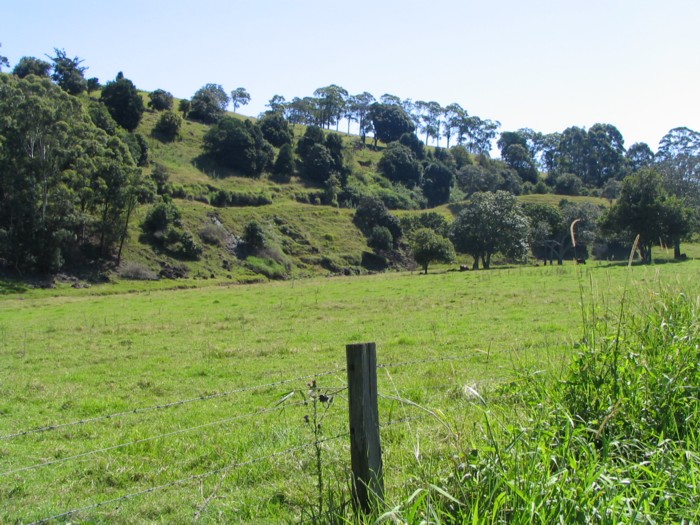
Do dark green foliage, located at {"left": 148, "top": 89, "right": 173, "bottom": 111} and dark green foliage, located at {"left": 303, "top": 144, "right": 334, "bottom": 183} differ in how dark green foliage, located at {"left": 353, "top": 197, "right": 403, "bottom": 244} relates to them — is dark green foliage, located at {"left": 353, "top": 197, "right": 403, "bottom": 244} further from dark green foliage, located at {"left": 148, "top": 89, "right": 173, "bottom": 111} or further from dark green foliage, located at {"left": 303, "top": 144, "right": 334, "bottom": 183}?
dark green foliage, located at {"left": 148, "top": 89, "right": 173, "bottom": 111}

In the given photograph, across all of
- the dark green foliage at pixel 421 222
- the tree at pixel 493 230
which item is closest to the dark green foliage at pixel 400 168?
the dark green foliage at pixel 421 222

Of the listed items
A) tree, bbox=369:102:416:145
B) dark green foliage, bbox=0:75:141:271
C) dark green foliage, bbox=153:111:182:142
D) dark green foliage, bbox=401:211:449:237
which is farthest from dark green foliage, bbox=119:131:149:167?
tree, bbox=369:102:416:145

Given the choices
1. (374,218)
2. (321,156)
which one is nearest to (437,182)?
(321,156)

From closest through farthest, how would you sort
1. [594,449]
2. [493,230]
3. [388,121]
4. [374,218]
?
[594,449]
[493,230]
[374,218]
[388,121]

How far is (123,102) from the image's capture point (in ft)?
291

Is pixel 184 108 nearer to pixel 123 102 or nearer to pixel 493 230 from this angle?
pixel 123 102

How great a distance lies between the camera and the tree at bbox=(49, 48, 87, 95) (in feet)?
301

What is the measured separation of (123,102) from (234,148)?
728 inches

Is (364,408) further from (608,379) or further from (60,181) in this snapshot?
(60,181)

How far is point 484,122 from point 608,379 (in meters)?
171

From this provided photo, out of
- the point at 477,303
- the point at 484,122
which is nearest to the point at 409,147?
the point at 484,122

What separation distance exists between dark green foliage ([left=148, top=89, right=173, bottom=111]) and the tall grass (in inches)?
4252

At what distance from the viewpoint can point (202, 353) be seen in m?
15.4

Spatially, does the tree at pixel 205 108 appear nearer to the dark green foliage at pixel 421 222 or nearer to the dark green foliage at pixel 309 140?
the dark green foliage at pixel 309 140
